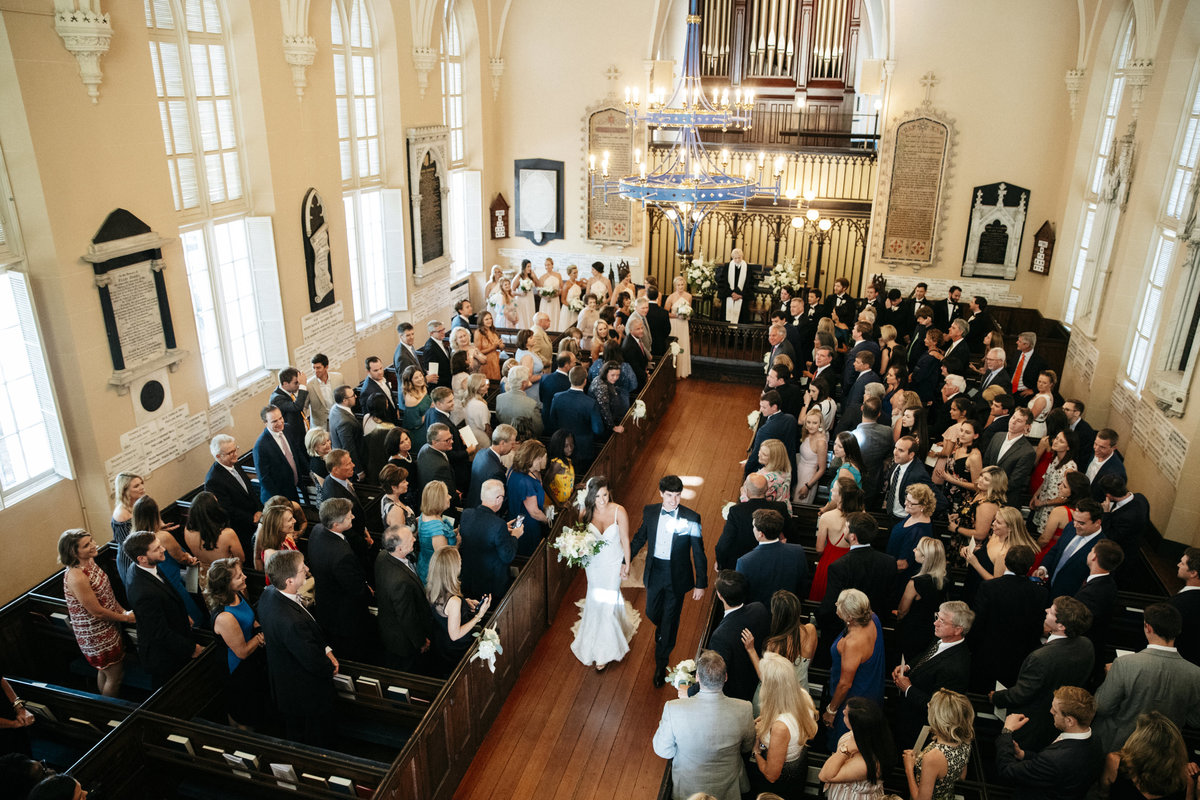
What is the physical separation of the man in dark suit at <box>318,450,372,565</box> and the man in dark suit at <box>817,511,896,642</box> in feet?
11.2

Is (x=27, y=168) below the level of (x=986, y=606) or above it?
above

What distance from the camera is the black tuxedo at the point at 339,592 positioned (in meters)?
5.34

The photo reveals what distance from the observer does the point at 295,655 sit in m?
4.83

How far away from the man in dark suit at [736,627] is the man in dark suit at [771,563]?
14.3 inches

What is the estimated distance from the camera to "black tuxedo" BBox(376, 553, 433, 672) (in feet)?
17.0

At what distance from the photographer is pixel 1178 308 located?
841 cm

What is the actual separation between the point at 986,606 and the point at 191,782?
5067mm

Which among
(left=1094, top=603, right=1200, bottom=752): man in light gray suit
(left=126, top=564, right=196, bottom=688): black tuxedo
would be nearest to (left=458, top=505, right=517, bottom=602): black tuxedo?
(left=126, top=564, right=196, bottom=688): black tuxedo

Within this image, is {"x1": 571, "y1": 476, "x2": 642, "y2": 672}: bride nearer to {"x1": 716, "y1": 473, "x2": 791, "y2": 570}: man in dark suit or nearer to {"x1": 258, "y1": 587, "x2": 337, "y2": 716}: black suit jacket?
{"x1": 716, "y1": 473, "x2": 791, "y2": 570}: man in dark suit

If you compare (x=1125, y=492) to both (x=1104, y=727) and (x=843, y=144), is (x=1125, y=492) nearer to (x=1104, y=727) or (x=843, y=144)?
(x=1104, y=727)

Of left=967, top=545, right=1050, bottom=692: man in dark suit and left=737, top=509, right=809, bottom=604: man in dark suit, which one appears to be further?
left=737, top=509, right=809, bottom=604: man in dark suit

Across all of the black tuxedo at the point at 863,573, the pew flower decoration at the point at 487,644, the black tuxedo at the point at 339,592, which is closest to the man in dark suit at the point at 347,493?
the black tuxedo at the point at 339,592

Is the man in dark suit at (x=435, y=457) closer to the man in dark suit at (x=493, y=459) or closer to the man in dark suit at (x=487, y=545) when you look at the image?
the man in dark suit at (x=493, y=459)

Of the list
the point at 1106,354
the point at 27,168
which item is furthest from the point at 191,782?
the point at 1106,354
